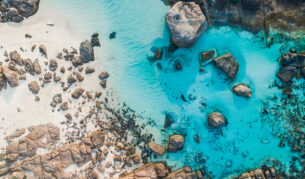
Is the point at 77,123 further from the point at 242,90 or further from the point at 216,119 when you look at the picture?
the point at 242,90

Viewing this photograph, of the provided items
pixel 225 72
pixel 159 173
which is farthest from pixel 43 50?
pixel 225 72

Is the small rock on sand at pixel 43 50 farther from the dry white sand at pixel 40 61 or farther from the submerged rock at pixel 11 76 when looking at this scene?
the submerged rock at pixel 11 76

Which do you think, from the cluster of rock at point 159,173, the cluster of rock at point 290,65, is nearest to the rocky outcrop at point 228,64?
the cluster of rock at point 290,65

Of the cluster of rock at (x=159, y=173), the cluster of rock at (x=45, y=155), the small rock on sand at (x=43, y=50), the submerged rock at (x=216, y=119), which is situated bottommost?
the cluster of rock at (x=159, y=173)

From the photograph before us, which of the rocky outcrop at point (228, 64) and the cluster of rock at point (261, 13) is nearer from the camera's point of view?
the rocky outcrop at point (228, 64)

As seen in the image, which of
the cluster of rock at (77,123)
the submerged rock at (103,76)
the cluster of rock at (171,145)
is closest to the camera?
the cluster of rock at (77,123)

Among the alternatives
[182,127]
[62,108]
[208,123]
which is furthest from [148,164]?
[62,108]

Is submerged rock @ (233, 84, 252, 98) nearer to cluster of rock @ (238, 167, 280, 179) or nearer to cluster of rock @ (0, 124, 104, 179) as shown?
cluster of rock @ (238, 167, 280, 179)
